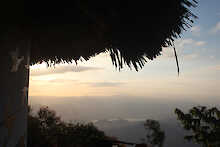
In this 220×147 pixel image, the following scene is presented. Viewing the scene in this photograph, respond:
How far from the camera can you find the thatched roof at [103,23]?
1.92 metres

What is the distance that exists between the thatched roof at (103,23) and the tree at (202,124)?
17.9 metres

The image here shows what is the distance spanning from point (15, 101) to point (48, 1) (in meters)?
1.16

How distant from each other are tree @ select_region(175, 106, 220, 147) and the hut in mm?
18018

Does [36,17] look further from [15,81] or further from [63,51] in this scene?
[63,51]

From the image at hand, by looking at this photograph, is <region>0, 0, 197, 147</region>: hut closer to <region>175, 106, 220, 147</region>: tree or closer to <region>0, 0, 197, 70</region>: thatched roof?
<region>0, 0, 197, 70</region>: thatched roof

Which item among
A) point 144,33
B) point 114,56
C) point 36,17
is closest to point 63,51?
point 114,56

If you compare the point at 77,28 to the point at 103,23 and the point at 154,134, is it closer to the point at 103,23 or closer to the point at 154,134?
the point at 103,23

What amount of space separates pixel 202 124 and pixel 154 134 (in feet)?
61.5

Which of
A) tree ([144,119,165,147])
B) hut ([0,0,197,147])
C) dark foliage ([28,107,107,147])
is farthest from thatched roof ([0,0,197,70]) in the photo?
tree ([144,119,165,147])

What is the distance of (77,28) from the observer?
236 centimetres

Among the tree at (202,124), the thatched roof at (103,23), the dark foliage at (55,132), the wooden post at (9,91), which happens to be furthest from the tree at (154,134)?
the wooden post at (9,91)

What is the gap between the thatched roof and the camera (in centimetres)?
192

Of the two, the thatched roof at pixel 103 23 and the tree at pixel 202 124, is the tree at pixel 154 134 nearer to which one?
the tree at pixel 202 124

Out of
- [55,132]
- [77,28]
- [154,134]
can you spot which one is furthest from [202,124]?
[77,28]
